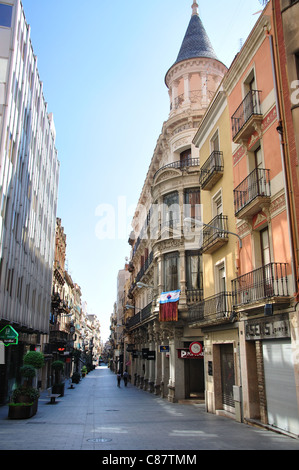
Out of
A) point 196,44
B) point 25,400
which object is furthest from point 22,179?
point 196,44

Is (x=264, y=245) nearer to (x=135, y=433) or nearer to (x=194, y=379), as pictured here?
(x=135, y=433)

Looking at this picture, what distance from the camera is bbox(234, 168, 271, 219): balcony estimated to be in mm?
14008

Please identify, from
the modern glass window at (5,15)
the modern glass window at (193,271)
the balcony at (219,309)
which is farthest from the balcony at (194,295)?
the modern glass window at (5,15)

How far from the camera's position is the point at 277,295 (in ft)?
40.7

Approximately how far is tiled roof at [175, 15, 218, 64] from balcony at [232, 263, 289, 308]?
67.6 feet

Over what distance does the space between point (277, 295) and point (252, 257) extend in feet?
10.1

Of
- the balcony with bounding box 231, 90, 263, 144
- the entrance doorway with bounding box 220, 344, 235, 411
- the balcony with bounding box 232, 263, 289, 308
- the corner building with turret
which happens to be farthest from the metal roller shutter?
the corner building with turret

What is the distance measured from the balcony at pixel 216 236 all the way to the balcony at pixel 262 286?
7.13ft

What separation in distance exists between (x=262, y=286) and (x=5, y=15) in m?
19.4

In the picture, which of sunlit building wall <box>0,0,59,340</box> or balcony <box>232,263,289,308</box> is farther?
sunlit building wall <box>0,0,59,340</box>

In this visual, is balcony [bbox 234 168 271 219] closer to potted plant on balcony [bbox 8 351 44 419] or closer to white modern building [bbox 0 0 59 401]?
white modern building [bbox 0 0 59 401]

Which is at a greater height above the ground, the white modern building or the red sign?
the white modern building

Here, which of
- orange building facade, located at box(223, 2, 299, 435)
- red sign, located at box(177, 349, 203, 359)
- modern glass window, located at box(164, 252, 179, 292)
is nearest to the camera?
orange building facade, located at box(223, 2, 299, 435)
